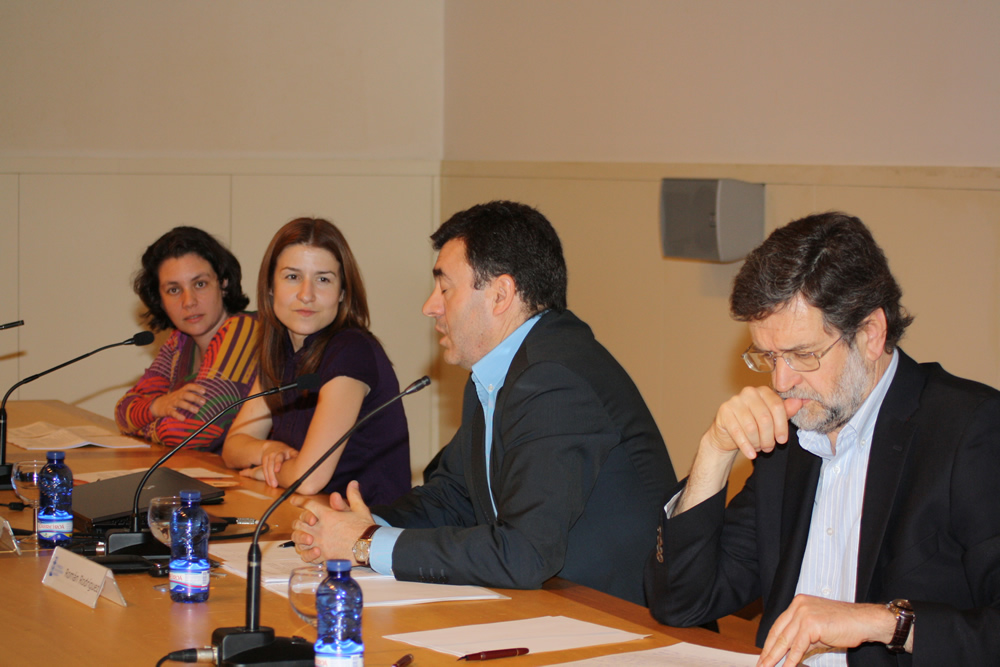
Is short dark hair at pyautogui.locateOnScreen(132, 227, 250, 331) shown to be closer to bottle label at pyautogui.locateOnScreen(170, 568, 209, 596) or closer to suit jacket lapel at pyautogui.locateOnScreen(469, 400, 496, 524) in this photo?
suit jacket lapel at pyautogui.locateOnScreen(469, 400, 496, 524)

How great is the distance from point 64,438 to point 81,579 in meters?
2.07

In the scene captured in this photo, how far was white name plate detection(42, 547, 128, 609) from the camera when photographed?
6.23ft

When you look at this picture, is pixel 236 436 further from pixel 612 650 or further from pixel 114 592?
pixel 612 650

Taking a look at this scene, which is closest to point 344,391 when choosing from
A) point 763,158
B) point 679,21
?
point 763,158

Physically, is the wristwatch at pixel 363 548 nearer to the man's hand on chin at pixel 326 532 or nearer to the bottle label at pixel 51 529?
the man's hand on chin at pixel 326 532

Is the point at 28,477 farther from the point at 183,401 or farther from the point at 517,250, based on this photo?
the point at 517,250

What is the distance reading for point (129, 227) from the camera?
18.4 ft

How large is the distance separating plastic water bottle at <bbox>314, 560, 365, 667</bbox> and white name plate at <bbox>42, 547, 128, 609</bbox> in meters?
0.61

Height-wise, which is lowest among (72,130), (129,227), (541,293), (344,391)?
(344,391)

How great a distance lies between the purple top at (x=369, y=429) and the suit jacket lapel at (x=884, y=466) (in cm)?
160

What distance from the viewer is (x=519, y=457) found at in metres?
2.11

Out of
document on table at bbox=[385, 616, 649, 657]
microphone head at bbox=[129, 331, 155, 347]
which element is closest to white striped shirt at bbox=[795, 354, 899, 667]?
document on table at bbox=[385, 616, 649, 657]

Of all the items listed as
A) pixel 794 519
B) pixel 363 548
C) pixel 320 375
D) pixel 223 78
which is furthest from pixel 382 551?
pixel 223 78

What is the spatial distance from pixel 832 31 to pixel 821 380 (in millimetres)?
2076
